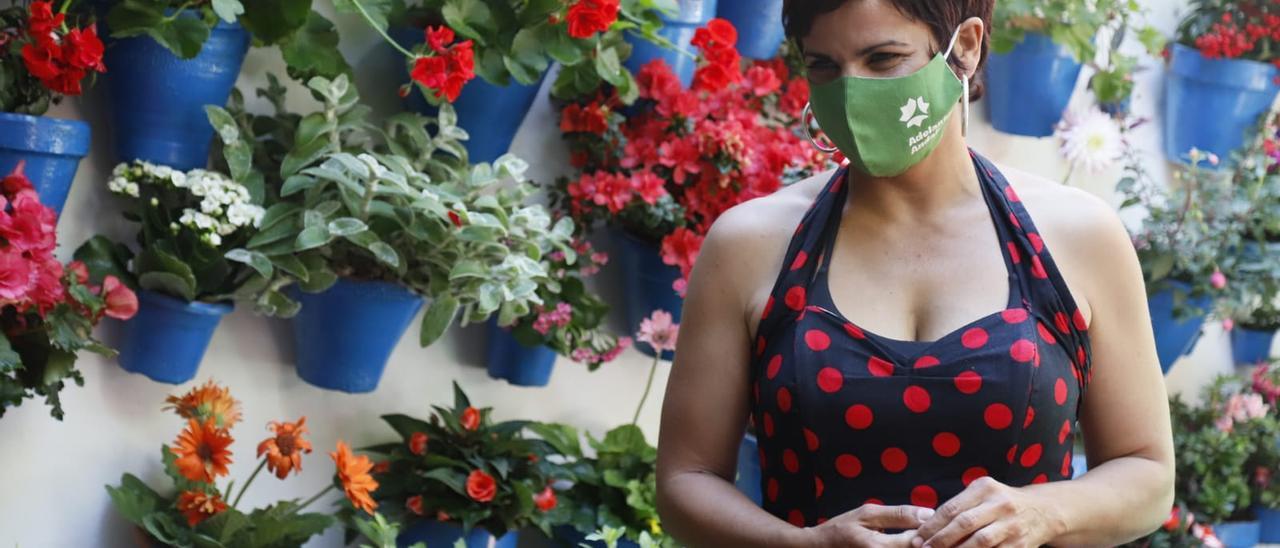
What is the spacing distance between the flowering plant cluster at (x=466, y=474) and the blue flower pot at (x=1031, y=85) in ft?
4.47

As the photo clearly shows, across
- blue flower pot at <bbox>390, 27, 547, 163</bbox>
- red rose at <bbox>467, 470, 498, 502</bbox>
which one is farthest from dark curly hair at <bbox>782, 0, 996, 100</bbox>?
red rose at <bbox>467, 470, 498, 502</bbox>

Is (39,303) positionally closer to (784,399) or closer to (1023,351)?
(784,399)

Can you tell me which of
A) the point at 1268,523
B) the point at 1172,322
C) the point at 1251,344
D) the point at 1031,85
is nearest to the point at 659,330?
the point at 1031,85

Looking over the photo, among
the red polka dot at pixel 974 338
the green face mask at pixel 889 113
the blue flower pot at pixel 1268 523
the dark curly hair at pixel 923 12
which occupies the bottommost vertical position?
the blue flower pot at pixel 1268 523

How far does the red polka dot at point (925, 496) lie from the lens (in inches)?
54.9

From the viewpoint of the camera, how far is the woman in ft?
4.52

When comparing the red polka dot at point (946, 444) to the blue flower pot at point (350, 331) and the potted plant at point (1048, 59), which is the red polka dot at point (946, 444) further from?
the potted plant at point (1048, 59)

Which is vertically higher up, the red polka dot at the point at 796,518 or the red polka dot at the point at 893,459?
the red polka dot at the point at 893,459

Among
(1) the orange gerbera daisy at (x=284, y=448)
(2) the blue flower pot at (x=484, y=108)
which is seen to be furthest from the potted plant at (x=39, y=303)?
(2) the blue flower pot at (x=484, y=108)

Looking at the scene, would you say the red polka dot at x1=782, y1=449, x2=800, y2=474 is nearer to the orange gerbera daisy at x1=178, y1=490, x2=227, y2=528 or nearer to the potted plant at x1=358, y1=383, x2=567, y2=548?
the potted plant at x1=358, y1=383, x2=567, y2=548

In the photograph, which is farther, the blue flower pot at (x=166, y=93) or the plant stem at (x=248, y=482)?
the plant stem at (x=248, y=482)

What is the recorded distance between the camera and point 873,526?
1.30 m

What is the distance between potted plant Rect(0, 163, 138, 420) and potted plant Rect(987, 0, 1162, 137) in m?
1.88

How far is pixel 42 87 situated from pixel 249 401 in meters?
0.60
